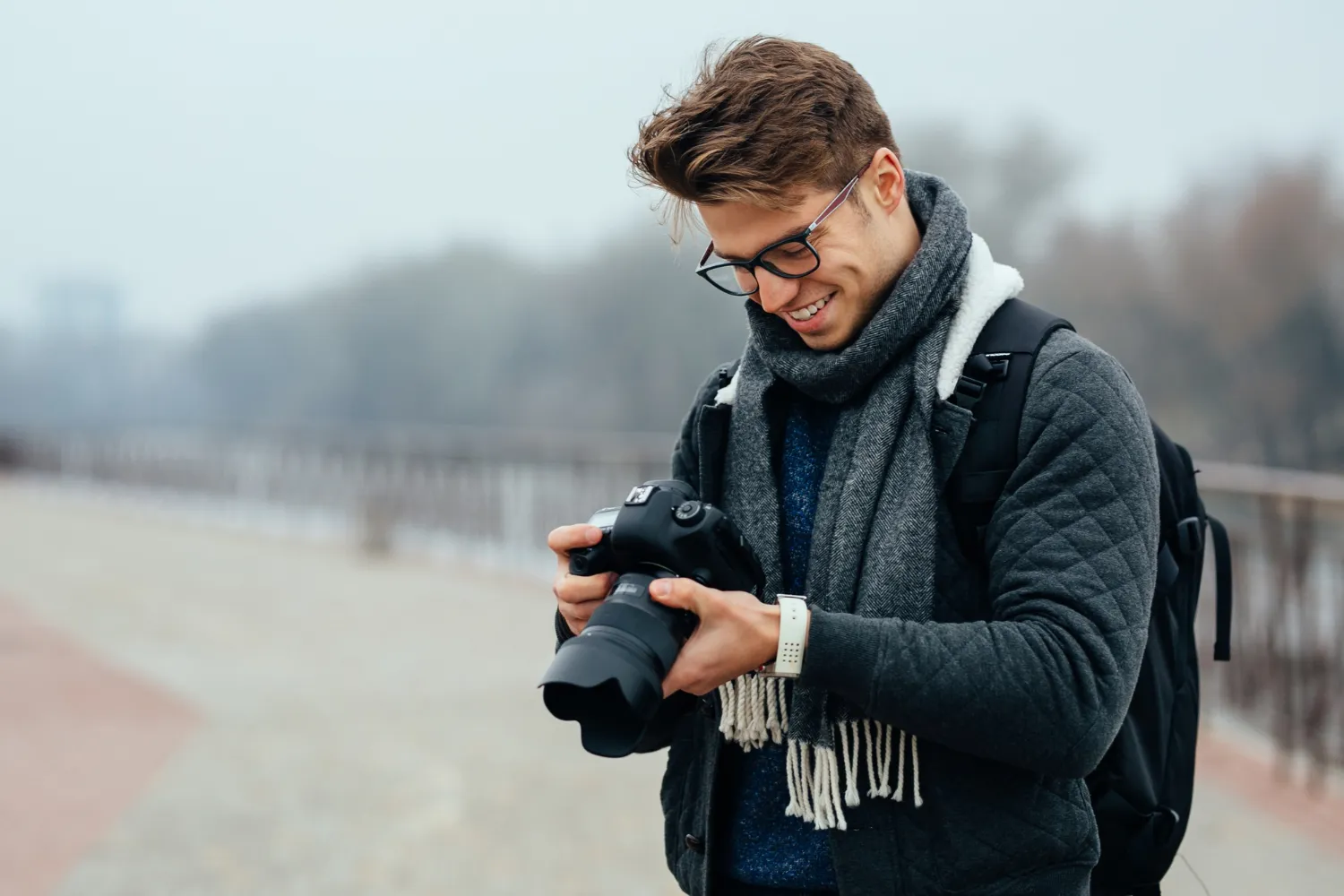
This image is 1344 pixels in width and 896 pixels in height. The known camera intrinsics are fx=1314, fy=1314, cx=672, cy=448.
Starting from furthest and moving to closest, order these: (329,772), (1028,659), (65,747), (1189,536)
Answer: (65,747) < (329,772) < (1189,536) < (1028,659)

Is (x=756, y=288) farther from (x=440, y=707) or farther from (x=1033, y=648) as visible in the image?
(x=440, y=707)

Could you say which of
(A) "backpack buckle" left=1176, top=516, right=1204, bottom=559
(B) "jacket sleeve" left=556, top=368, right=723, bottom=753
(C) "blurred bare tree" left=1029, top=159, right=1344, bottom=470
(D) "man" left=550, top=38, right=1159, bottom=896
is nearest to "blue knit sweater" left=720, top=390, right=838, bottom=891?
(D) "man" left=550, top=38, right=1159, bottom=896

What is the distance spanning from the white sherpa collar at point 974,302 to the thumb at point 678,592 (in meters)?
0.35

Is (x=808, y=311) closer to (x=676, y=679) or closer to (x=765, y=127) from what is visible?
(x=765, y=127)

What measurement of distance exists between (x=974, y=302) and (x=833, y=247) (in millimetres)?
173

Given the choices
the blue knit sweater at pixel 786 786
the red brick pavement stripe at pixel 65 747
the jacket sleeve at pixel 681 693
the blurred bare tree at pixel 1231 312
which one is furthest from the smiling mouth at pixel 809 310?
the blurred bare tree at pixel 1231 312

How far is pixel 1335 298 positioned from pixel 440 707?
16.7 metres

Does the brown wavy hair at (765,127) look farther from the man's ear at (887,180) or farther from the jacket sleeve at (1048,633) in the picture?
the jacket sleeve at (1048,633)

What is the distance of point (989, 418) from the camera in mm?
1428

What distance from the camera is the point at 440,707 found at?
630 cm

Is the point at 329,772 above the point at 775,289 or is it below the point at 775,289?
below

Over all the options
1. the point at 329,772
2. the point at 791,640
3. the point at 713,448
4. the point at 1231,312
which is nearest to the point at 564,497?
the point at 329,772

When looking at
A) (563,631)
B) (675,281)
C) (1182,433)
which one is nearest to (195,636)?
(563,631)

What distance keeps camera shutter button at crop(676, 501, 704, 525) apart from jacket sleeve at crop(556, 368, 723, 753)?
0.24m
